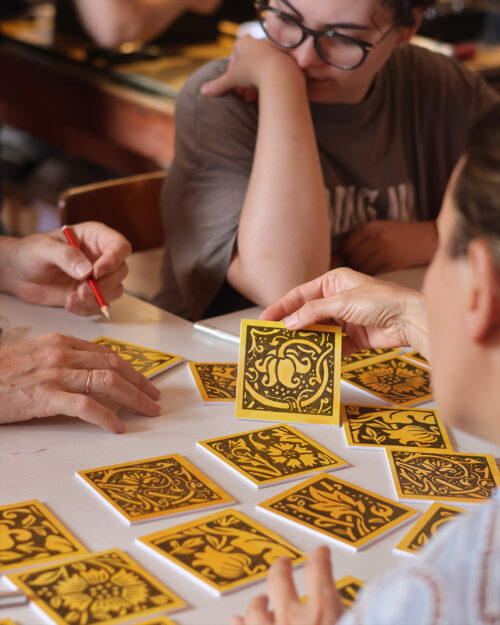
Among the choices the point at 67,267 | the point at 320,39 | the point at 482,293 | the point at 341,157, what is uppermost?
the point at 320,39

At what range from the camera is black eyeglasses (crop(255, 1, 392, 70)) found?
5.29ft

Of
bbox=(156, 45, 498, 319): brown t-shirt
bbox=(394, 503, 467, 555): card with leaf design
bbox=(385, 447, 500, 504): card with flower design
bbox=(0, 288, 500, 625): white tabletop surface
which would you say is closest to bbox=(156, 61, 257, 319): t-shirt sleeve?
bbox=(156, 45, 498, 319): brown t-shirt

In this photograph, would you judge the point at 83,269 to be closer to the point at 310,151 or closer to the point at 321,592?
the point at 310,151

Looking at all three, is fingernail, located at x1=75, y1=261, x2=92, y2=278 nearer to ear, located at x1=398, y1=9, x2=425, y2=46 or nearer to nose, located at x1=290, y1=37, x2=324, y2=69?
nose, located at x1=290, y1=37, x2=324, y2=69

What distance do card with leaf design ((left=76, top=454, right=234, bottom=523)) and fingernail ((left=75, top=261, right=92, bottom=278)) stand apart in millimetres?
483

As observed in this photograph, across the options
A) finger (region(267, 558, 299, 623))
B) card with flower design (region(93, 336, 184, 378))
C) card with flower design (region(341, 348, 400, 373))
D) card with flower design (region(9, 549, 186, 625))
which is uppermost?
finger (region(267, 558, 299, 623))

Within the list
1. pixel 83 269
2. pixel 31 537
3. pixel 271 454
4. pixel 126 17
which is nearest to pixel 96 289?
pixel 83 269

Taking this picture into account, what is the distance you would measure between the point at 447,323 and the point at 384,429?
45cm

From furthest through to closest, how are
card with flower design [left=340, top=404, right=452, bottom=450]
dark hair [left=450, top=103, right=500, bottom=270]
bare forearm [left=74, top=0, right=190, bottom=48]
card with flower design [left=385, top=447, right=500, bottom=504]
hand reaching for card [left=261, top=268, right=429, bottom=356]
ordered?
1. bare forearm [left=74, top=0, right=190, bottom=48]
2. hand reaching for card [left=261, top=268, right=429, bottom=356]
3. card with flower design [left=340, top=404, right=452, bottom=450]
4. card with flower design [left=385, top=447, right=500, bottom=504]
5. dark hair [left=450, top=103, right=500, bottom=270]

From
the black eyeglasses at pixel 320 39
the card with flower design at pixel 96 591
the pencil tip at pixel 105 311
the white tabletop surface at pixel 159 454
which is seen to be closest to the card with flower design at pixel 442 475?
the white tabletop surface at pixel 159 454

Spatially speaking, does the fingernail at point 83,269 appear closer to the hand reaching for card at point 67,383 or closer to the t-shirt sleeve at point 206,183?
the hand reaching for card at point 67,383

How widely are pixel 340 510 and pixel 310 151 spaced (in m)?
0.89

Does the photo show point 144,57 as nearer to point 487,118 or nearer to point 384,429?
point 384,429

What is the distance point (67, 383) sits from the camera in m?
1.16
